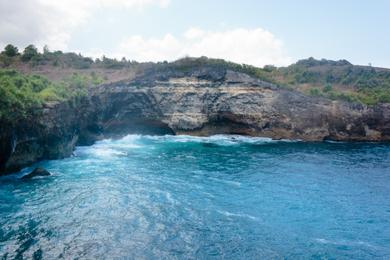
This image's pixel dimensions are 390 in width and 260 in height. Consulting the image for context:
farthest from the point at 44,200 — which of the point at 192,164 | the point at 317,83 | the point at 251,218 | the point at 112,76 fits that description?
the point at 317,83

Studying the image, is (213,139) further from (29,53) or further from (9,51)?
(9,51)

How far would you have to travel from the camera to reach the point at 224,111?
70500 mm

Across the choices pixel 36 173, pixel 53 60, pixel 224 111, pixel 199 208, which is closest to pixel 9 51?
pixel 53 60

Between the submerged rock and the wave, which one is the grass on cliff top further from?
the wave

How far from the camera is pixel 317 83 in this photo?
92125mm

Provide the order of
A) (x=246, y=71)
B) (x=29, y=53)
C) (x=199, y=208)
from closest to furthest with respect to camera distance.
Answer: (x=199, y=208), (x=246, y=71), (x=29, y=53)

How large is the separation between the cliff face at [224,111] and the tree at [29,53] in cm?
3123

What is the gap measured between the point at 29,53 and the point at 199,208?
76.5m

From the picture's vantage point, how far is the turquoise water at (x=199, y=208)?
23.6m

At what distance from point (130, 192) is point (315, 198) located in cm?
1760

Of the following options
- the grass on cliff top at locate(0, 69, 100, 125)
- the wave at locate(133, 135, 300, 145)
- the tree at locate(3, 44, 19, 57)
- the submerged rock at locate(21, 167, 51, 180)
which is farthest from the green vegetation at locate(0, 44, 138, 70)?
the submerged rock at locate(21, 167, 51, 180)

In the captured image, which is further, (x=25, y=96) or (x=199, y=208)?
(x=25, y=96)

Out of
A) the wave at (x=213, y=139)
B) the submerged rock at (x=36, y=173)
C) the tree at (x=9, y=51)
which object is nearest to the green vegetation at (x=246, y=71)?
the tree at (x=9, y=51)

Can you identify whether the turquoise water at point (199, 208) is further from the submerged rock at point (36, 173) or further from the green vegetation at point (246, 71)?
the green vegetation at point (246, 71)
